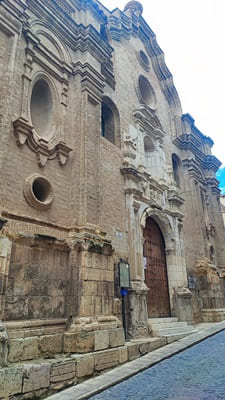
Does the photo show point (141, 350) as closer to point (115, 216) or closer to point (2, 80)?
point (115, 216)

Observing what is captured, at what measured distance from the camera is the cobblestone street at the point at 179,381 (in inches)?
188

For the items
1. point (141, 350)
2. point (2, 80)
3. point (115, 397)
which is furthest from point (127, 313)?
point (2, 80)

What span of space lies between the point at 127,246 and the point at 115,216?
97 centimetres

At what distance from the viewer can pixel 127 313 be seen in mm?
8602

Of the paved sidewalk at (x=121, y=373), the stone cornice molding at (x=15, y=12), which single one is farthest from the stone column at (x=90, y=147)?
the paved sidewalk at (x=121, y=373)

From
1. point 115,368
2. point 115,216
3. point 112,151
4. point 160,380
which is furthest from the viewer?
point 112,151

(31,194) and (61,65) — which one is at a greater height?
(61,65)

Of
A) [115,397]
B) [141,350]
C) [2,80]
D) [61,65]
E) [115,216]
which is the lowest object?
[115,397]

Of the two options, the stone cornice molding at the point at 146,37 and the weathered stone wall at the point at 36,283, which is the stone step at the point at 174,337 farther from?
the stone cornice molding at the point at 146,37

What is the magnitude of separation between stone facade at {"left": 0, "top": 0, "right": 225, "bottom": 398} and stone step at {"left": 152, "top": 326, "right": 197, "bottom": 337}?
38 cm

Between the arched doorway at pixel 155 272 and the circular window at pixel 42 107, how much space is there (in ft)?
16.9

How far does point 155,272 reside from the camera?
1119cm

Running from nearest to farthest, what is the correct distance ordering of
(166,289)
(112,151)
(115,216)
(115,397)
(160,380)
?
(115,397) → (160,380) → (115,216) → (112,151) → (166,289)

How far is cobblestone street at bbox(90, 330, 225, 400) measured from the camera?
15.7ft
